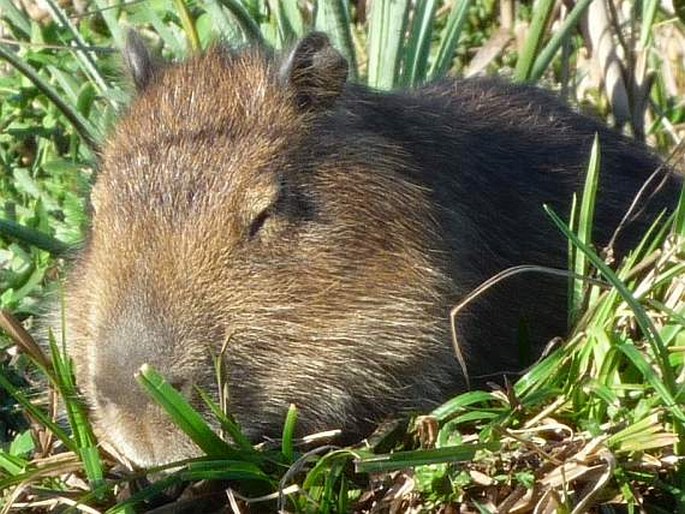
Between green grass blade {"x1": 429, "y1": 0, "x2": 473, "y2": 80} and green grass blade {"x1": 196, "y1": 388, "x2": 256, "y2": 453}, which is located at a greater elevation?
green grass blade {"x1": 429, "y1": 0, "x2": 473, "y2": 80}

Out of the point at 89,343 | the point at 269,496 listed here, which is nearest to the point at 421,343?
the point at 269,496

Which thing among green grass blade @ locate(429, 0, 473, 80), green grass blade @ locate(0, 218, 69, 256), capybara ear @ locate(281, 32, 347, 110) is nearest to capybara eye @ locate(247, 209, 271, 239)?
capybara ear @ locate(281, 32, 347, 110)

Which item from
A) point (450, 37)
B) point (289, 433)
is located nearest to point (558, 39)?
point (450, 37)

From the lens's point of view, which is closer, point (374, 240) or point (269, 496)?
point (269, 496)

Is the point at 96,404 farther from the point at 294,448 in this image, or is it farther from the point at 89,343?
the point at 294,448

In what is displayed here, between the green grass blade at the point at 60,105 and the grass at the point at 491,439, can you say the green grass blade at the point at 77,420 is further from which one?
the green grass blade at the point at 60,105

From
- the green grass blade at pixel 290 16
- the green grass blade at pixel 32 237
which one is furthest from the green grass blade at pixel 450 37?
the green grass blade at pixel 32 237

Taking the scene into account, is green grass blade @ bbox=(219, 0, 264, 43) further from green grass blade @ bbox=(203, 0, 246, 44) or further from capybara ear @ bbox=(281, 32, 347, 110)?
capybara ear @ bbox=(281, 32, 347, 110)
